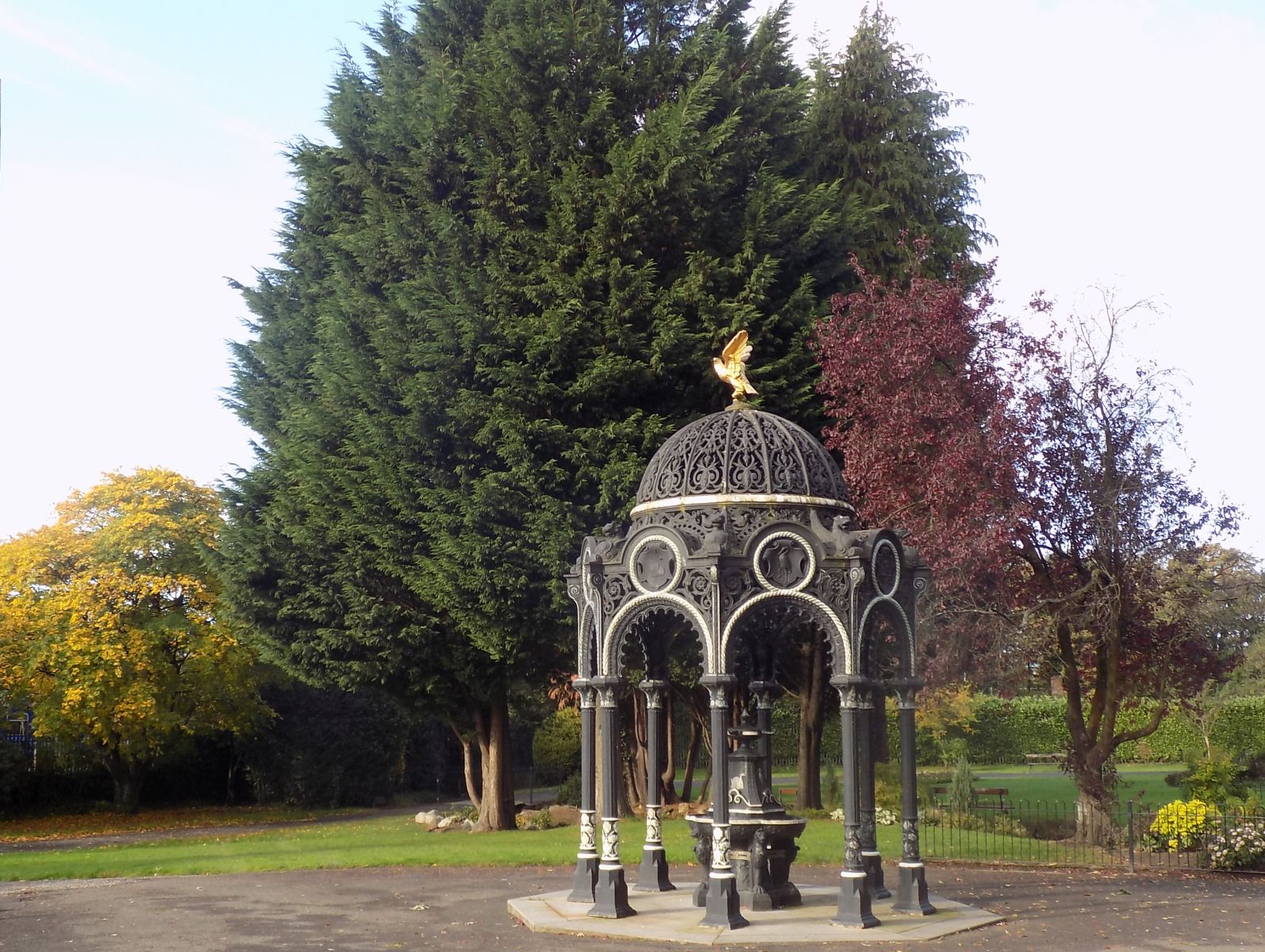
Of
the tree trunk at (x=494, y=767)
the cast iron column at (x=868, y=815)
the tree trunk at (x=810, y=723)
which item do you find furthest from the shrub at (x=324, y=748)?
the cast iron column at (x=868, y=815)

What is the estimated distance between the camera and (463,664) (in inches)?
846

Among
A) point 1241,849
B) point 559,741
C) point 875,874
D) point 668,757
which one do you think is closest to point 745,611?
point 875,874

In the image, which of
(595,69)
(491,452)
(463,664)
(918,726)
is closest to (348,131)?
(595,69)

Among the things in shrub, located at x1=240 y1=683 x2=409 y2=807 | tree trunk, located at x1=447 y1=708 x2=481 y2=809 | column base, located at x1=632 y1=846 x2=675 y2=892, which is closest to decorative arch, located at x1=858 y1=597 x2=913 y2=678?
column base, located at x1=632 y1=846 x2=675 y2=892

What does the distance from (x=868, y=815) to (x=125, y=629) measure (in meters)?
24.4

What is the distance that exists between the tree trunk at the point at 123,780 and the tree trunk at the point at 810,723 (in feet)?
64.5

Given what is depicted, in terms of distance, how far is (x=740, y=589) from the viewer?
12180 mm

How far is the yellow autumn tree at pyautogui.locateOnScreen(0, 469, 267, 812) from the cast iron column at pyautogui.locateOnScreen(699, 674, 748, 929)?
2122 cm

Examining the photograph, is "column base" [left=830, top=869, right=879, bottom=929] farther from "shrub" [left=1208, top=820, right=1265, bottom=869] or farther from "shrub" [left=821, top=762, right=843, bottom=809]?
"shrub" [left=821, top=762, right=843, bottom=809]

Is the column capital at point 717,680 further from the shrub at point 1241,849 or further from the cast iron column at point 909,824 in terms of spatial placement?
the shrub at point 1241,849

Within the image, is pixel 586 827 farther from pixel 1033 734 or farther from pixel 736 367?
pixel 1033 734

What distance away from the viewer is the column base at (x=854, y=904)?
11.6m

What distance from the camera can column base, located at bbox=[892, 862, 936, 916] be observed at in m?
12.5

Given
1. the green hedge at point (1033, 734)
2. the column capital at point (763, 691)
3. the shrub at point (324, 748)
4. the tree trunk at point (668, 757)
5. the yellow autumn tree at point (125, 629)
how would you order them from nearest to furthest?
the column capital at point (763, 691) < the tree trunk at point (668, 757) < the yellow autumn tree at point (125, 629) < the shrub at point (324, 748) < the green hedge at point (1033, 734)
